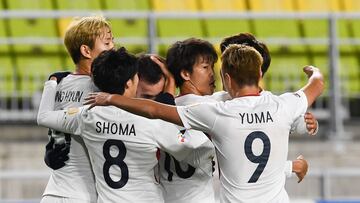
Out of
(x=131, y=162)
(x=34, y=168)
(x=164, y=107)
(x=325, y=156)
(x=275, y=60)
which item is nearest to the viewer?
(x=164, y=107)

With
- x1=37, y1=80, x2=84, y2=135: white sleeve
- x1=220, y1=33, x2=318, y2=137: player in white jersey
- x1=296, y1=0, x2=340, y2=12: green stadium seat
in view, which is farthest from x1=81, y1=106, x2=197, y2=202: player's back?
x1=296, y1=0, x2=340, y2=12: green stadium seat

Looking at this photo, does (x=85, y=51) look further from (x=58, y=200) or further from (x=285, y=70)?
(x=285, y=70)

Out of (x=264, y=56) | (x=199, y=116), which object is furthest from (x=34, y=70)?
(x=199, y=116)

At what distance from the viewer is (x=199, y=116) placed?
23.5 ft

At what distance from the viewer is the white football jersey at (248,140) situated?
7164 mm

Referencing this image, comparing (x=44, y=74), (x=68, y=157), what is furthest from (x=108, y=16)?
(x=68, y=157)

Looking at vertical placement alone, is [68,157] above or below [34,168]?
above

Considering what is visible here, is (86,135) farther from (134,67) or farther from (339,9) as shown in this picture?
(339,9)

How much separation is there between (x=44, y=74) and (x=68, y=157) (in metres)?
7.47

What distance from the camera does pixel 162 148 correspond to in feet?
24.4

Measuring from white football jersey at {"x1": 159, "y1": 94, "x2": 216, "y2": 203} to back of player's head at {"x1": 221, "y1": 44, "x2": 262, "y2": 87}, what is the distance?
1.92 feet

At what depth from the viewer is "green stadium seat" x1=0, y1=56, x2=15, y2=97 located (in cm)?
1495

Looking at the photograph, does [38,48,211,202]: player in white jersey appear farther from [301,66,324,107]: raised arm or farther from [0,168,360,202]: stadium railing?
[0,168,360,202]: stadium railing

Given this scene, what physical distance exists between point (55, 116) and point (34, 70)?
7.74 metres
